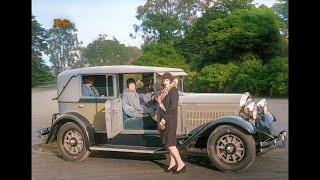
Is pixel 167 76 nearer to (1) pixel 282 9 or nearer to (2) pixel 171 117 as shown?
(2) pixel 171 117

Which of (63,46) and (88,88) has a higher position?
(63,46)

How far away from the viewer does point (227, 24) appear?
4.35m

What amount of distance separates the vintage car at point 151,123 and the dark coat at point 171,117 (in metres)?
0.15

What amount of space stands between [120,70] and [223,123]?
4.47 feet

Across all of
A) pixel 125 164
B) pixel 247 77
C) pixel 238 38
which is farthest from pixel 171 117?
pixel 238 38

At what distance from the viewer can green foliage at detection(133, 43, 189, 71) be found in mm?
4384

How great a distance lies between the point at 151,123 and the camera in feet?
15.2

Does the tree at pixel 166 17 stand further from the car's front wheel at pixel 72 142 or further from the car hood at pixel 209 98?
the car's front wheel at pixel 72 142

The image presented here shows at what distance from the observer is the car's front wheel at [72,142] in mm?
4812

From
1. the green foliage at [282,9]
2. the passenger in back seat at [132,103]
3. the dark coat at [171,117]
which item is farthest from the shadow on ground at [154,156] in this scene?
the green foliage at [282,9]

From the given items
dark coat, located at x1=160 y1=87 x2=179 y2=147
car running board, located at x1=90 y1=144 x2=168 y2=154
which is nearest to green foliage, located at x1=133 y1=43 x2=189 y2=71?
dark coat, located at x1=160 y1=87 x2=179 y2=147

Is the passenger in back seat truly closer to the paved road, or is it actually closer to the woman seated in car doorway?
the woman seated in car doorway
